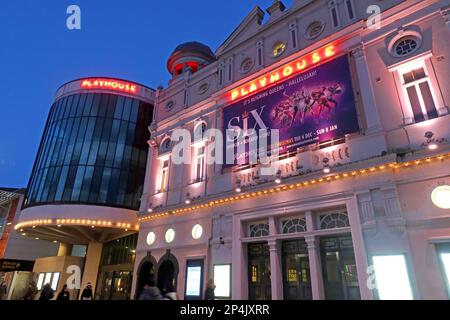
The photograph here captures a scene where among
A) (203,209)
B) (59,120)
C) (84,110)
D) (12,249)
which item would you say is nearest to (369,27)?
(203,209)

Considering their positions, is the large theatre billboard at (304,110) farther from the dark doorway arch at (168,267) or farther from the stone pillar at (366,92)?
the dark doorway arch at (168,267)

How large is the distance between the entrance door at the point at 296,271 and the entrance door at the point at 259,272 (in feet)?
2.69

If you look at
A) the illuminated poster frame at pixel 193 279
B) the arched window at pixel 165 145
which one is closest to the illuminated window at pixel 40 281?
the arched window at pixel 165 145

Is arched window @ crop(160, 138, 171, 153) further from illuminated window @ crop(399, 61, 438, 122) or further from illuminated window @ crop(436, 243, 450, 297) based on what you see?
illuminated window @ crop(436, 243, 450, 297)

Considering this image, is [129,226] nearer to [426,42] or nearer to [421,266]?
[421,266]

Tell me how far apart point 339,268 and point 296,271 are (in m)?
1.89

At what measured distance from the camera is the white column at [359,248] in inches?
385

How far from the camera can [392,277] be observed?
9344 millimetres

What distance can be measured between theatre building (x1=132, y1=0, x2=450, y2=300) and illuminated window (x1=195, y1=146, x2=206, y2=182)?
8 centimetres

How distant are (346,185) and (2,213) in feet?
156

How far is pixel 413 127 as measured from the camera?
34.9ft

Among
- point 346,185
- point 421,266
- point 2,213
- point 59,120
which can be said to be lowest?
point 421,266

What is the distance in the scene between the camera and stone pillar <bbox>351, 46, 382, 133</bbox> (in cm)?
1152

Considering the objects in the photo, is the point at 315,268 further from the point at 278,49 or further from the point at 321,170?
the point at 278,49
